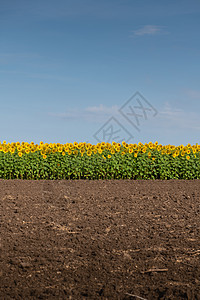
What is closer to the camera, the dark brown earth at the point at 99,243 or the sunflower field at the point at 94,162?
the dark brown earth at the point at 99,243

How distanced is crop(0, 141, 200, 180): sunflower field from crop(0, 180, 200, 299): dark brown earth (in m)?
2.17

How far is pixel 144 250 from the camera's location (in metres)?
4.53

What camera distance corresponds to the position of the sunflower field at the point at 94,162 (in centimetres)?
977

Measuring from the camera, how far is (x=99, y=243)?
4.70 m

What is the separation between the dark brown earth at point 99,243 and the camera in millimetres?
3609

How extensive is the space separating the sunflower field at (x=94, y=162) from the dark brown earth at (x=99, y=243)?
7.12 feet

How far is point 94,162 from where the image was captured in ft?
31.9

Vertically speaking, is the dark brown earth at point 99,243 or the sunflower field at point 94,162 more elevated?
the sunflower field at point 94,162

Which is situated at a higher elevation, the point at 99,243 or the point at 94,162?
the point at 94,162

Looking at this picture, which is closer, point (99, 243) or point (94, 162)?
point (99, 243)

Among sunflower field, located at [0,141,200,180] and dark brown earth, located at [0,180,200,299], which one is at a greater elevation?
sunflower field, located at [0,141,200,180]

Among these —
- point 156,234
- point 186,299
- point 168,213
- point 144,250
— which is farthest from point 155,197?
point 186,299

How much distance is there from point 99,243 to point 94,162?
5.09 meters

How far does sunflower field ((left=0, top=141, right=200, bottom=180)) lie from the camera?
9.77 meters
